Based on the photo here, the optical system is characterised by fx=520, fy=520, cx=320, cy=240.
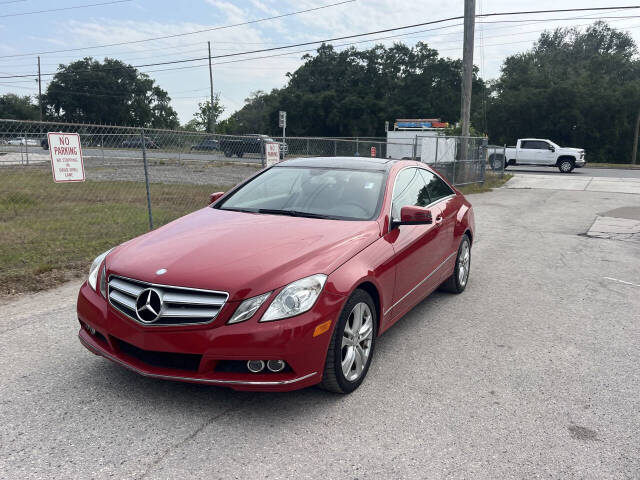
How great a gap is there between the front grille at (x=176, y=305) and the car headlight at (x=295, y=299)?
0.27 m

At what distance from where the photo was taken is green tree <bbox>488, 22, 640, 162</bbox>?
44844 millimetres

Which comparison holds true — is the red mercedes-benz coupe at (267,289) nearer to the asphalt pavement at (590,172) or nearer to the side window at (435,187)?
the side window at (435,187)

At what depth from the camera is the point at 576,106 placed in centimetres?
4600

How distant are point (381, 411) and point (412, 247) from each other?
1457mm

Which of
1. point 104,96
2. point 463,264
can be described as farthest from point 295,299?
point 104,96

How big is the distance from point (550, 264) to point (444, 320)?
319 centimetres

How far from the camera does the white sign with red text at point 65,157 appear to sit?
6410 millimetres

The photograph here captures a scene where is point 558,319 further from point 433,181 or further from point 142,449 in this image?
point 142,449

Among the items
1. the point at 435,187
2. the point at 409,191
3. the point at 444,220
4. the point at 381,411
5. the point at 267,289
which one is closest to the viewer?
the point at 267,289

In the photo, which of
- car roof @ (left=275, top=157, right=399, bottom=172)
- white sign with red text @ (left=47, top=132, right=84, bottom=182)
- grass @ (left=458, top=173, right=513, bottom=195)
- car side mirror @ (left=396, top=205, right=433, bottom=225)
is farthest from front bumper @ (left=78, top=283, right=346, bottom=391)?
grass @ (left=458, top=173, right=513, bottom=195)

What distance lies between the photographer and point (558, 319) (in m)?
4.96

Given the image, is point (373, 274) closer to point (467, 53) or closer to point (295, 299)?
point (295, 299)

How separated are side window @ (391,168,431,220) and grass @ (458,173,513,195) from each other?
1296 centimetres

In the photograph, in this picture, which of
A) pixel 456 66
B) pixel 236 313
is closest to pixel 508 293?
pixel 236 313
